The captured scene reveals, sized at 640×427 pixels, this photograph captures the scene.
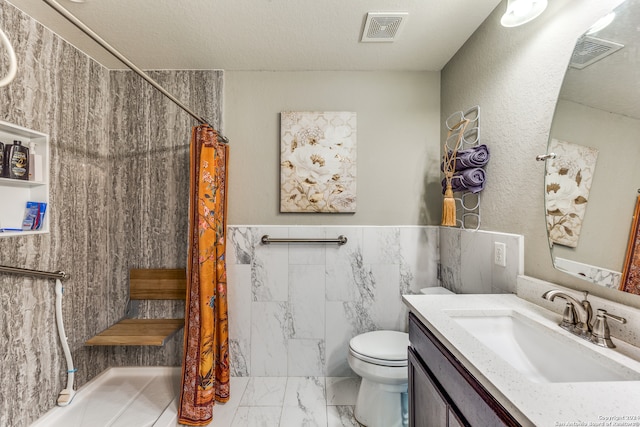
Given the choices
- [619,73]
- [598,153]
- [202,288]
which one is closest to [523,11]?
[619,73]

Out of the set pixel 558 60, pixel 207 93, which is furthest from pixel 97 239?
pixel 558 60

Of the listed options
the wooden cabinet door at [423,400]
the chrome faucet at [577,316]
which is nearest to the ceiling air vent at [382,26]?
the chrome faucet at [577,316]

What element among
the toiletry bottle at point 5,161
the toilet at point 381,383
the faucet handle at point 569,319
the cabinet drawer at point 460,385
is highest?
the toiletry bottle at point 5,161

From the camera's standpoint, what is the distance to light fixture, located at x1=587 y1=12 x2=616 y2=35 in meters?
0.86

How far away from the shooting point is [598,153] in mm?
865

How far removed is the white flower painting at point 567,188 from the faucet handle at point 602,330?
249 millimetres

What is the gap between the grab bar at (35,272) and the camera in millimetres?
1328

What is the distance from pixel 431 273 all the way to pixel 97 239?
240cm

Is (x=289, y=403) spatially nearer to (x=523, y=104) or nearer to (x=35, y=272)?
(x=35, y=272)

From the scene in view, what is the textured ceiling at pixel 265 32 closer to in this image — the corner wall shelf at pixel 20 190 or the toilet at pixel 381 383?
the corner wall shelf at pixel 20 190

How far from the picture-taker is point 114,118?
205cm

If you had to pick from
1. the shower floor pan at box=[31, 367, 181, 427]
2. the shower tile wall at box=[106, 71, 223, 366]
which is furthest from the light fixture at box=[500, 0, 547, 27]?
the shower floor pan at box=[31, 367, 181, 427]

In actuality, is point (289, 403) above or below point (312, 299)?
below

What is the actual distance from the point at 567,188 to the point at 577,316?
1.44 ft
